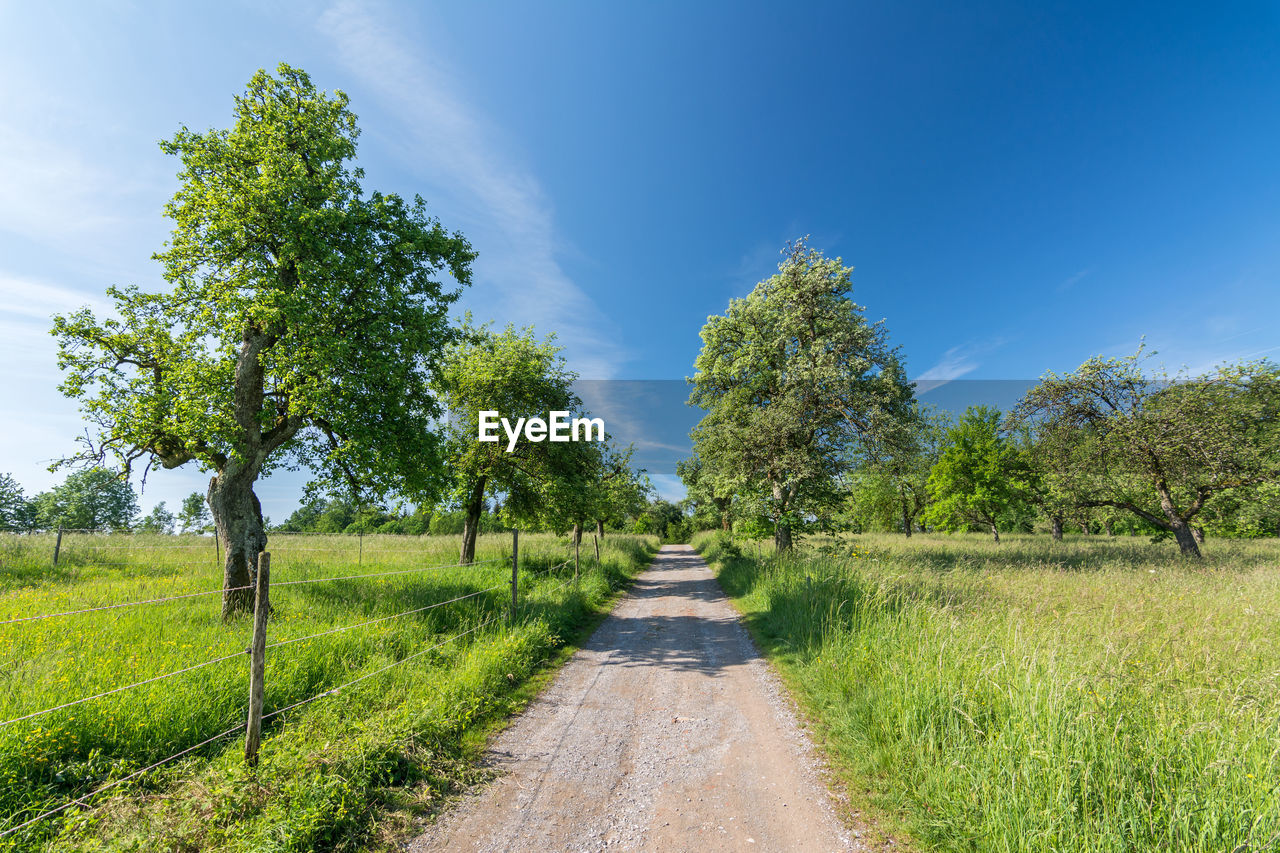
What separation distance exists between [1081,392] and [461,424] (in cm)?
2367

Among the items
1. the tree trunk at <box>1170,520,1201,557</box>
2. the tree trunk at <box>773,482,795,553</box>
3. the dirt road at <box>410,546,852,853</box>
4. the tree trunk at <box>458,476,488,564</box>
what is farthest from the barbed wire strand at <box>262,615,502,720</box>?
the tree trunk at <box>1170,520,1201,557</box>

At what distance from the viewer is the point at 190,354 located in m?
9.09

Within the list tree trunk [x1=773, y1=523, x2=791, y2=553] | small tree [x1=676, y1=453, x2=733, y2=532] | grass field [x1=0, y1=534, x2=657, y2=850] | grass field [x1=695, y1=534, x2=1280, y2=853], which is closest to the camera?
grass field [x1=695, y1=534, x2=1280, y2=853]

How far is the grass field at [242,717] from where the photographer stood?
3.43 m

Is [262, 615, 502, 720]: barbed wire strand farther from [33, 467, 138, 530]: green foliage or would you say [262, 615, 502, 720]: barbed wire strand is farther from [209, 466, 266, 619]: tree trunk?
[33, 467, 138, 530]: green foliage

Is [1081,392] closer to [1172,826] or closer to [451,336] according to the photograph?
[1172,826]

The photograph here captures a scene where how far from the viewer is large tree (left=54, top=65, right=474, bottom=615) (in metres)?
8.43

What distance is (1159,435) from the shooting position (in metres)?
15.3

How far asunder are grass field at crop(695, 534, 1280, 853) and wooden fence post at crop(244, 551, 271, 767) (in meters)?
5.69

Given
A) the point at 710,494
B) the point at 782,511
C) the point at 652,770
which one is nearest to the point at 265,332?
the point at 652,770

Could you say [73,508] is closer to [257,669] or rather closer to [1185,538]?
[257,669]

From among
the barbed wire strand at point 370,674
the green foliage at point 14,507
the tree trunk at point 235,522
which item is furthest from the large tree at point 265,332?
the green foliage at point 14,507

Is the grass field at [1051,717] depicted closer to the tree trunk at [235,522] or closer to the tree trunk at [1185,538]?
the tree trunk at [235,522]

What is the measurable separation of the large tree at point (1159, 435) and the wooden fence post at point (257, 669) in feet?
76.9
